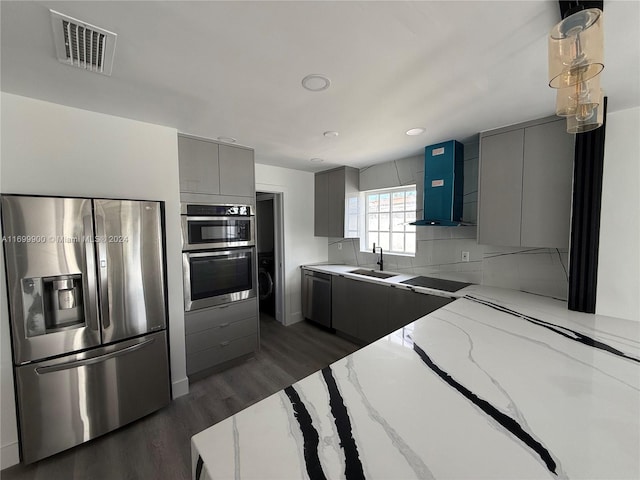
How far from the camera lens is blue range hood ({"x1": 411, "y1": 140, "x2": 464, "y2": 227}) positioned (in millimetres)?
2650

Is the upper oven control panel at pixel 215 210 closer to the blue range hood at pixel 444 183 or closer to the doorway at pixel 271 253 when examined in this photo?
the doorway at pixel 271 253

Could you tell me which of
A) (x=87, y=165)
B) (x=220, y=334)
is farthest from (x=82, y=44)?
(x=220, y=334)

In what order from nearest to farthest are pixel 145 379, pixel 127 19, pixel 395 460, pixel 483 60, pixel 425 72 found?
pixel 395 460
pixel 127 19
pixel 483 60
pixel 425 72
pixel 145 379

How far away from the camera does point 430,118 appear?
2066mm

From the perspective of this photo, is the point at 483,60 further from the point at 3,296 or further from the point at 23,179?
the point at 3,296

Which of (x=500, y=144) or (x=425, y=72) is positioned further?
(x=500, y=144)

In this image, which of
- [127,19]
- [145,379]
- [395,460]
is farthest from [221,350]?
[127,19]

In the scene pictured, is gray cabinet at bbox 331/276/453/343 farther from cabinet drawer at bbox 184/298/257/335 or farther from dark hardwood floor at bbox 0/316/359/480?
cabinet drawer at bbox 184/298/257/335

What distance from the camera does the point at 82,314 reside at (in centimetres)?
171

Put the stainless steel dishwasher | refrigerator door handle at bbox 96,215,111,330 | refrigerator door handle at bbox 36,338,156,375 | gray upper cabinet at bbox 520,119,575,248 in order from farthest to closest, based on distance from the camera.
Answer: the stainless steel dishwasher, gray upper cabinet at bbox 520,119,575,248, refrigerator door handle at bbox 96,215,111,330, refrigerator door handle at bbox 36,338,156,375

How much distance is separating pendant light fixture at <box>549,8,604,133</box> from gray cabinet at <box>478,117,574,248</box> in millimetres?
1169

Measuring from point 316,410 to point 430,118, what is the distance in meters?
2.17

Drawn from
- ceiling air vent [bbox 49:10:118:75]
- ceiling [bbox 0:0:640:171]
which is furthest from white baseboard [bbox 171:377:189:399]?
ceiling air vent [bbox 49:10:118:75]

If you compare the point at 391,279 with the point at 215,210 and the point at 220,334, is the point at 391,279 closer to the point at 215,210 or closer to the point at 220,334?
the point at 220,334
